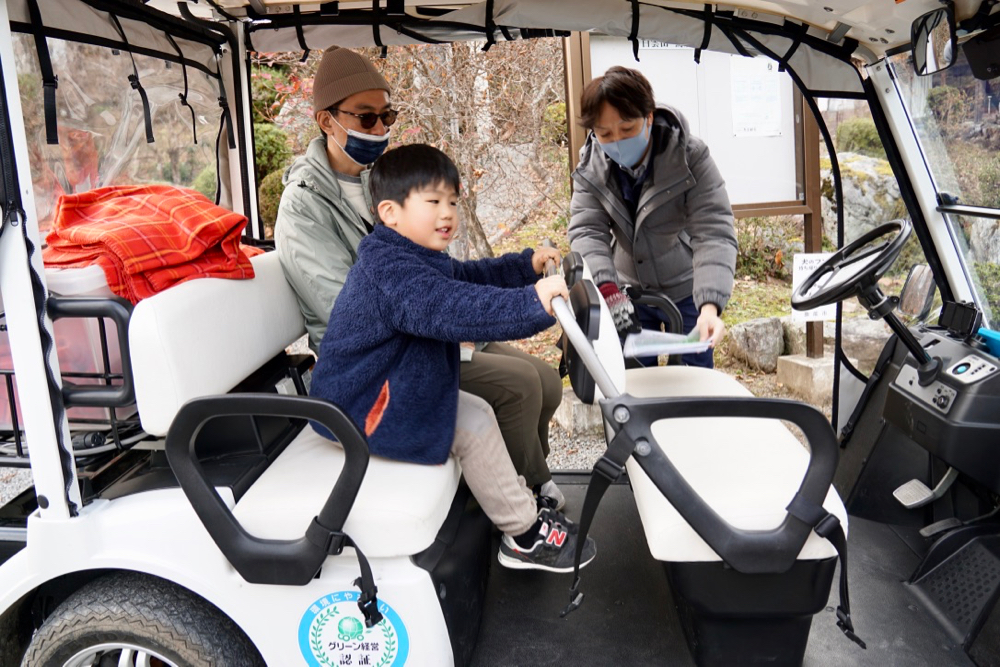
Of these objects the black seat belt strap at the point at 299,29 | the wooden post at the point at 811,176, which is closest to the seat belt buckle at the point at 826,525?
the black seat belt strap at the point at 299,29

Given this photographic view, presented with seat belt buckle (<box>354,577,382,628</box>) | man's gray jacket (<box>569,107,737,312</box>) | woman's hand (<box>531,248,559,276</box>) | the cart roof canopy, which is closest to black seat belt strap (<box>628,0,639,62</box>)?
the cart roof canopy

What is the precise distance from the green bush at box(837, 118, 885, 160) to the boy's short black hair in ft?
5.42

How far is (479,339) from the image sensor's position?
1.85m

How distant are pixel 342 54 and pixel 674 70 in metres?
2.71

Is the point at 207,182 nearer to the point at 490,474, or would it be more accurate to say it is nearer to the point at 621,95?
the point at 621,95

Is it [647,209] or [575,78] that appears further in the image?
[575,78]

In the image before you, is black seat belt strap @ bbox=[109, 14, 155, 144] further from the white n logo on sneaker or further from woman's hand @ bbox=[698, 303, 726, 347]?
woman's hand @ bbox=[698, 303, 726, 347]

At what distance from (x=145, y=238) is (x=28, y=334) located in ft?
1.33

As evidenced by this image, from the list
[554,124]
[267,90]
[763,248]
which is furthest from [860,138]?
[267,90]

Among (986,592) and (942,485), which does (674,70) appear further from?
(986,592)

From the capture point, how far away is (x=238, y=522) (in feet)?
5.89

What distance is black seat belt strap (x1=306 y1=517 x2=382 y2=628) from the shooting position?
1715 millimetres

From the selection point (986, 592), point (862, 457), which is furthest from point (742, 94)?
point (986, 592)

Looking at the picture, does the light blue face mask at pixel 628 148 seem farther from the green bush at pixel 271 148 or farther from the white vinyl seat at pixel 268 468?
the green bush at pixel 271 148
